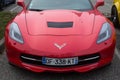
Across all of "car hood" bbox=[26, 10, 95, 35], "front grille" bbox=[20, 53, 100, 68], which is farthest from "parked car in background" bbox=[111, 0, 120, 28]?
"front grille" bbox=[20, 53, 100, 68]

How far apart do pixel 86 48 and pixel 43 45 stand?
0.67 m

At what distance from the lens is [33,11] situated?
571cm

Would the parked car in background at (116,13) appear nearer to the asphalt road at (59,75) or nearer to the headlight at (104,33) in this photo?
the headlight at (104,33)

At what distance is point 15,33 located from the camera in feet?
16.1

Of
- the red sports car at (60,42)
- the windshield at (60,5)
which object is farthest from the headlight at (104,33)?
the windshield at (60,5)

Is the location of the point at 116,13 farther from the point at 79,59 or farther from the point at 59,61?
the point at 59,61

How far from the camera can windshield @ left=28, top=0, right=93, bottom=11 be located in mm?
5934

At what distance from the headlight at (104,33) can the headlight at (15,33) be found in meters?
1.28

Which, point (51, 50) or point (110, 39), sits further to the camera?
point (110, 39)

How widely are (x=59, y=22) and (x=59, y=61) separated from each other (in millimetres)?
936

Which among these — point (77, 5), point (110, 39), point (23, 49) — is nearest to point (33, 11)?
point (77, 5)

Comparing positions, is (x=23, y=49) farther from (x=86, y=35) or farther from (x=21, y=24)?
(x=86, y=35)

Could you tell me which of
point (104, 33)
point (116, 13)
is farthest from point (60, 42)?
point (116, 13)

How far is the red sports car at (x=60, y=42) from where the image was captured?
4492 millimetres
